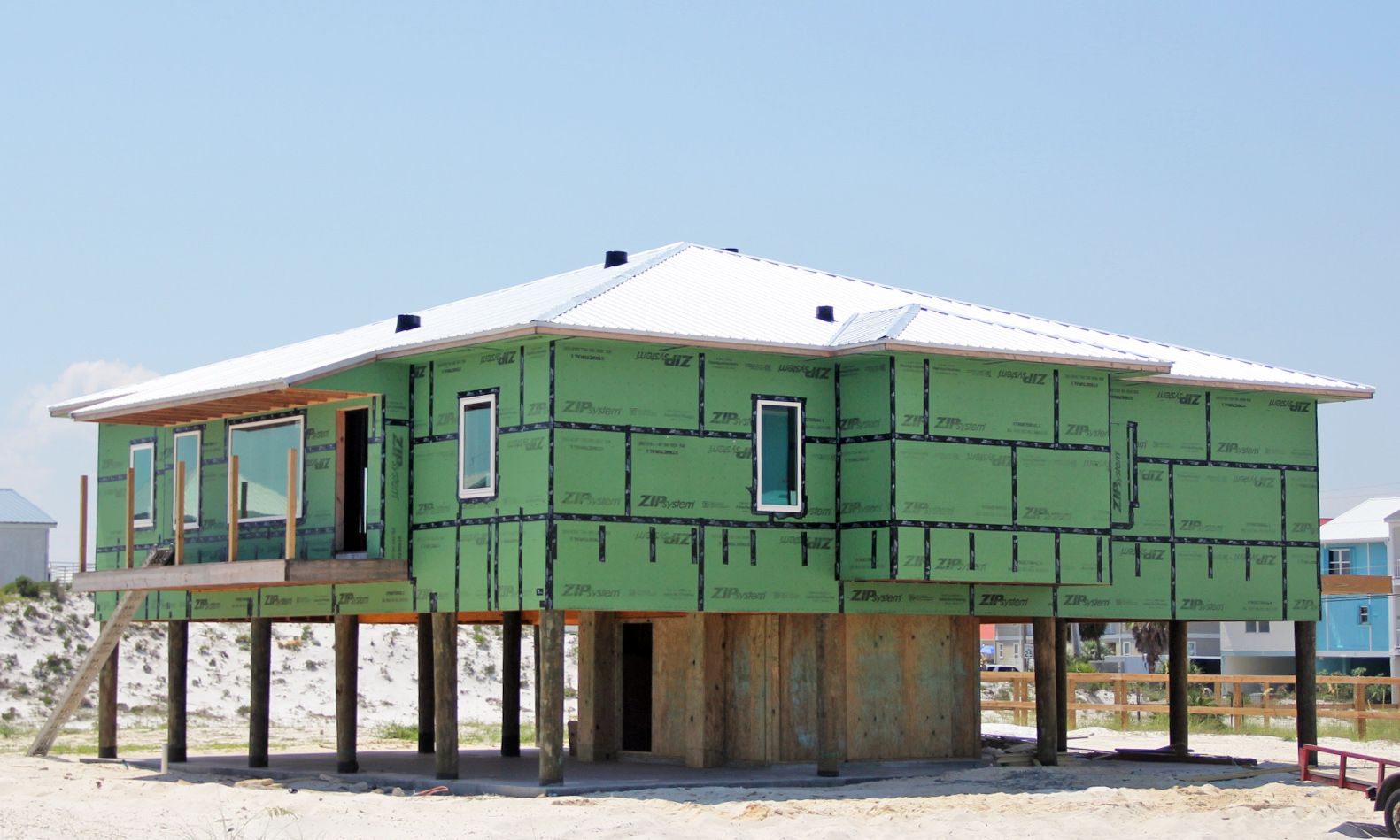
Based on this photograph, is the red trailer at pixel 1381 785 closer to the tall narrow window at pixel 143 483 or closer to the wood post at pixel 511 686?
the wood post at pixel 511 686

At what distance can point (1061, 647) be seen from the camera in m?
36.7

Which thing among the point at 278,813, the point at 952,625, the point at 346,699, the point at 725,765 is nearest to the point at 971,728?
the point at 952,625

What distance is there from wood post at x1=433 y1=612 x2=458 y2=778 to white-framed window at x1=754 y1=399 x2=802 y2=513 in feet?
15.5

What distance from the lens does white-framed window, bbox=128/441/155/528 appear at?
1249 inches

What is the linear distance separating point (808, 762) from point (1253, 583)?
8.32m

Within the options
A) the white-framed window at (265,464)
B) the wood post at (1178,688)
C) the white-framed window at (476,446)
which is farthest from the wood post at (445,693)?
the wood post at (1178,688)

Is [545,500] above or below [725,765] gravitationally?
above

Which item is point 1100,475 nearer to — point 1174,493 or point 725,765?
point 1174,493

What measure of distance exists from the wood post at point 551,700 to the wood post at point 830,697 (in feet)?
12.9

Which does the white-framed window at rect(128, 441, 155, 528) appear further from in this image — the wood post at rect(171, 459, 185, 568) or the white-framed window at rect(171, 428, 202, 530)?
the wood post at rect(171, 459, 185, 568)

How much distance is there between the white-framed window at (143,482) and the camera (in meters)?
31.7

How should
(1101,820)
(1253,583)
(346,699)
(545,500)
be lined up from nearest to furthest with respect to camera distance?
(1101,820), (545,500), (346,699), (1253,583)

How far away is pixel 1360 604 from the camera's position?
2918 inches

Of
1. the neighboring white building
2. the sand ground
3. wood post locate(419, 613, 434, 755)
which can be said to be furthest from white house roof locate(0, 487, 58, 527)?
the sand ground
